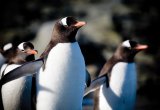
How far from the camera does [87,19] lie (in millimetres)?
8922

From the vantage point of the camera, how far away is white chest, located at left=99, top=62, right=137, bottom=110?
12.1ft

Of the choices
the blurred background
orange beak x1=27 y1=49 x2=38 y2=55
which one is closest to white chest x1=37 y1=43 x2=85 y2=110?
orange beak x1=27 y1=49 x2=38 y2=55

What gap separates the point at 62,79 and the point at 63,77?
0.05 ft

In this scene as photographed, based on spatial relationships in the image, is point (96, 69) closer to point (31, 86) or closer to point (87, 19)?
point (87, 19)

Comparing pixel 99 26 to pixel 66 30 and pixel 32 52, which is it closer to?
pixel 32 52

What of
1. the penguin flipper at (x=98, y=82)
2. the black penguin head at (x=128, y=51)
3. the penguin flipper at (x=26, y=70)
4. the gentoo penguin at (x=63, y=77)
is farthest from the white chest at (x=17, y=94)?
the black penguin head at (x=128, y=51)

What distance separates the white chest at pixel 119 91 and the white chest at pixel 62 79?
2.33 ft

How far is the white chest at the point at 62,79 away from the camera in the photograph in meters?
2.97

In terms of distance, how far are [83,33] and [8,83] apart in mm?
5169

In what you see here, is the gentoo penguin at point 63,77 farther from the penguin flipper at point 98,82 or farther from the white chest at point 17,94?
the penguin flipper at point 98,82

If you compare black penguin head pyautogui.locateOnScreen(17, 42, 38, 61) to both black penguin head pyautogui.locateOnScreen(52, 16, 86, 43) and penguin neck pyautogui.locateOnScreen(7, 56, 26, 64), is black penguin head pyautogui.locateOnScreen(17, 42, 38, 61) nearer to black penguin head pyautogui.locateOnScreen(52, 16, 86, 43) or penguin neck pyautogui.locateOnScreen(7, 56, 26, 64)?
penguin neck pyautogui.locateOnScreen(7, 56, 26, 64)

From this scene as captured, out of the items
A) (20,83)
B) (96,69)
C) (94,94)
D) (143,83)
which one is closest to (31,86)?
(20,83)

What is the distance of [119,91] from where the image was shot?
3.69 m

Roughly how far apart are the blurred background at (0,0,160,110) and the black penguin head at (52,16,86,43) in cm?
452
